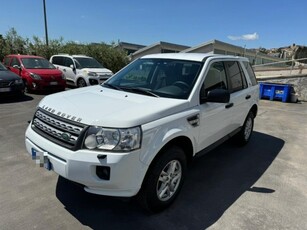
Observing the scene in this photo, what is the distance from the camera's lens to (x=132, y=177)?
252cm

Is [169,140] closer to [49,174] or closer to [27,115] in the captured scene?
[49,174]

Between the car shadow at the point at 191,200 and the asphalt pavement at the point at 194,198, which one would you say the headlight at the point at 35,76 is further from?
the car shadow at the point at 191,200

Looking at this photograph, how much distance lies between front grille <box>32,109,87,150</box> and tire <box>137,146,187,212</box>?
81 cm

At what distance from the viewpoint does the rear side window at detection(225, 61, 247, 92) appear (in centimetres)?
444

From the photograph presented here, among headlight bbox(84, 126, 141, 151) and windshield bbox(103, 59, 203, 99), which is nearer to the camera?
headlight bbox(84, 126, 141, 151)

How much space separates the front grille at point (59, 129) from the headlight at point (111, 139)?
0.33 feet

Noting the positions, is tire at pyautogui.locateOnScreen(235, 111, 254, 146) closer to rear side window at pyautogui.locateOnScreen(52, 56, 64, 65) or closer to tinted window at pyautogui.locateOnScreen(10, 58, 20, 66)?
tinted window at pyautogui.locateOnScreen(10, 58, 20, 66)

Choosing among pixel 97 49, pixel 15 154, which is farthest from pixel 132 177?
pixel 97 49

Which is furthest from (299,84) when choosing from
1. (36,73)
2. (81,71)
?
(36,73)

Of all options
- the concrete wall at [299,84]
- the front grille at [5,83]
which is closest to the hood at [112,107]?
the front grille at [5,83]

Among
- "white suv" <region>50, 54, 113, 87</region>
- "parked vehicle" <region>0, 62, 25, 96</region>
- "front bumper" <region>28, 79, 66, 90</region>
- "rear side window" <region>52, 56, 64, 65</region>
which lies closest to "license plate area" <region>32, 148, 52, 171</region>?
"parked vehicle" <region>0, 62, 25, 96</region>

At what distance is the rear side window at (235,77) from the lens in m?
4.44

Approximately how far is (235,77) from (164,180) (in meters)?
2.53

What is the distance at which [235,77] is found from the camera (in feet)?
15.3
